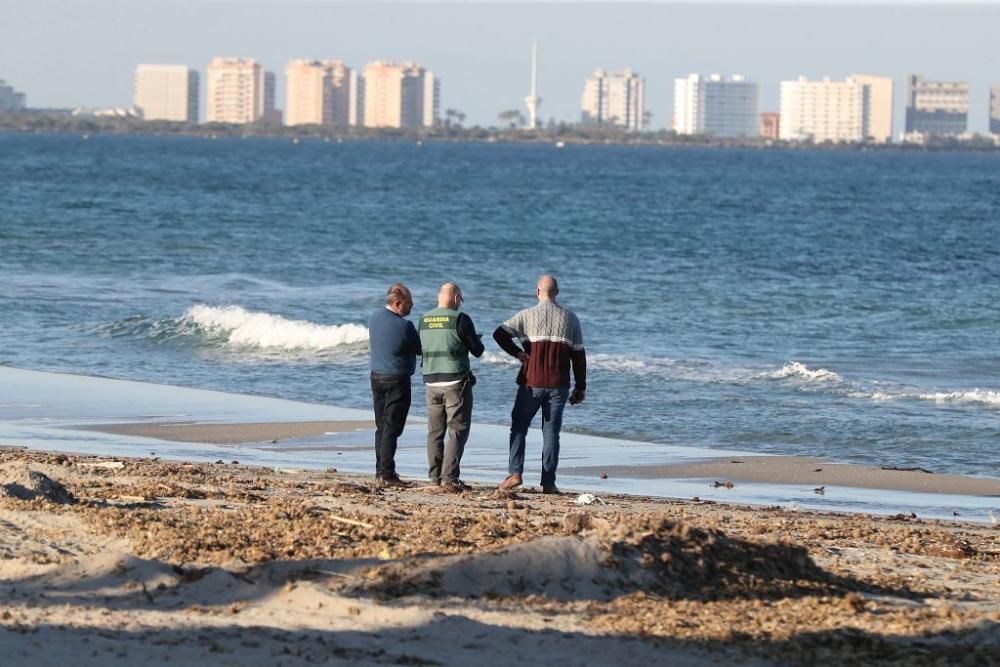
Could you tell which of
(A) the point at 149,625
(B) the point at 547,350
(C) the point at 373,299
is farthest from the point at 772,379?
(A) the point at 149,625

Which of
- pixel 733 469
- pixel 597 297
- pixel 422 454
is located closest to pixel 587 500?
pixel 422 454

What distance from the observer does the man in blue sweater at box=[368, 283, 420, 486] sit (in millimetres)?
10688

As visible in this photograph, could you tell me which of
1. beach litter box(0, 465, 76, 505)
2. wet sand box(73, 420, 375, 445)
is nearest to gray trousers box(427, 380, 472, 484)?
beach litter box(0, 465, 76, 505)

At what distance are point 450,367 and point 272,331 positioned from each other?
12.3 meters

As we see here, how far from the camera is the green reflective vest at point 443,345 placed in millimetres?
10523

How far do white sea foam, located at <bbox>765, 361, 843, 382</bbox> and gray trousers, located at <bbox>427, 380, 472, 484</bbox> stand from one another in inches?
359

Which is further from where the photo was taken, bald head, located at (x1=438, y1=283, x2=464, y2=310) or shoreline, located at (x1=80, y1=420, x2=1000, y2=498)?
shoreline, located at (x1=80, y1=420, x2=1000, y2=498)

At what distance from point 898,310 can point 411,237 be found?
1980 centimetres

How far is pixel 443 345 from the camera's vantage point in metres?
10.5

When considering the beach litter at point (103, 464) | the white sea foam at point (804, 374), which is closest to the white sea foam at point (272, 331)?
the white sea foam at point (804, 374)

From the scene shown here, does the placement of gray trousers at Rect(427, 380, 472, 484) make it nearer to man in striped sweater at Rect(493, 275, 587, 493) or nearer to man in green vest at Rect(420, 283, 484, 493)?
man in green vest at Rect(420, 283, 484, 493)

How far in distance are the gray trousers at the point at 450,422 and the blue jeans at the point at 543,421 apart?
350 mm

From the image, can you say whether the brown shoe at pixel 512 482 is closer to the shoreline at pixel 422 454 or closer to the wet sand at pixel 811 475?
the shoreline at pixel 422 454

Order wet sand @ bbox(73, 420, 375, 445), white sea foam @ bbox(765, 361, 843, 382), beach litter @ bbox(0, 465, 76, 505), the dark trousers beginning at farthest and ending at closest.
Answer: white sea foam @ bbox(765, 361, 843, 382) → wet sand @ bbox(73, 420, 375, 445) → the dark trousers → beach litter @ bbox(0, 465, 76, 505)
